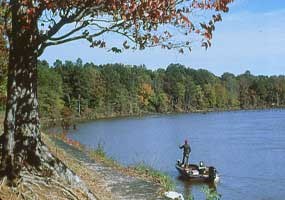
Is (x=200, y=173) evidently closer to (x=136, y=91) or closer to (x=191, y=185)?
(x=191, y=185)

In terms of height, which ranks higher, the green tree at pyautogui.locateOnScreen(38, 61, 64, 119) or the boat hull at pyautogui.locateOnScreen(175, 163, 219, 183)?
the green tree at pyautogui.locateOnScreen(38, 61, 64, 119)

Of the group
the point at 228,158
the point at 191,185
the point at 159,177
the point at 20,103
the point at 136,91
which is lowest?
the point at 191,185

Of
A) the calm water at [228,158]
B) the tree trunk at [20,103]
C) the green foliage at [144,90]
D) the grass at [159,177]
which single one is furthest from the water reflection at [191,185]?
the green foliage at [144,90]

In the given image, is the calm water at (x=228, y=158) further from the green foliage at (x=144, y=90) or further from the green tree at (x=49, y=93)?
the green foliage at (x=144, y=90)

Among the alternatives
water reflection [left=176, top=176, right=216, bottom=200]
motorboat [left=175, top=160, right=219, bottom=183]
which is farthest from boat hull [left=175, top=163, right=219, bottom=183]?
water reflection [left=176, top=176, right=216, bottom=200]

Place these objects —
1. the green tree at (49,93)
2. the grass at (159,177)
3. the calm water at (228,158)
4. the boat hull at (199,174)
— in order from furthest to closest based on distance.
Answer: the green tree at (49,93) → the boat hull at (199,174) → the calm water at (228,158) → the grass at (159,177)

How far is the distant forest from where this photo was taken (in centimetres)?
11041

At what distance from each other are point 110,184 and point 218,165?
29.1 m

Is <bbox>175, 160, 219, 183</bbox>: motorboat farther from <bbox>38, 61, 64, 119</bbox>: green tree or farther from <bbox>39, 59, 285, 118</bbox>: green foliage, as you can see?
<bbox>39, 59, 285, 118</bbox>: green foliage

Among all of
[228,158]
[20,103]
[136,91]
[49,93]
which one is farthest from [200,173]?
[136,91]

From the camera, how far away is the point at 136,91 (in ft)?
488

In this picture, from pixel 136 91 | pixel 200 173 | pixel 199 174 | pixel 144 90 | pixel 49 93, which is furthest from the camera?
pixel 144 90

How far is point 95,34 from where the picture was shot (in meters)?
7.43

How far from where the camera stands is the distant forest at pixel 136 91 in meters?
110
